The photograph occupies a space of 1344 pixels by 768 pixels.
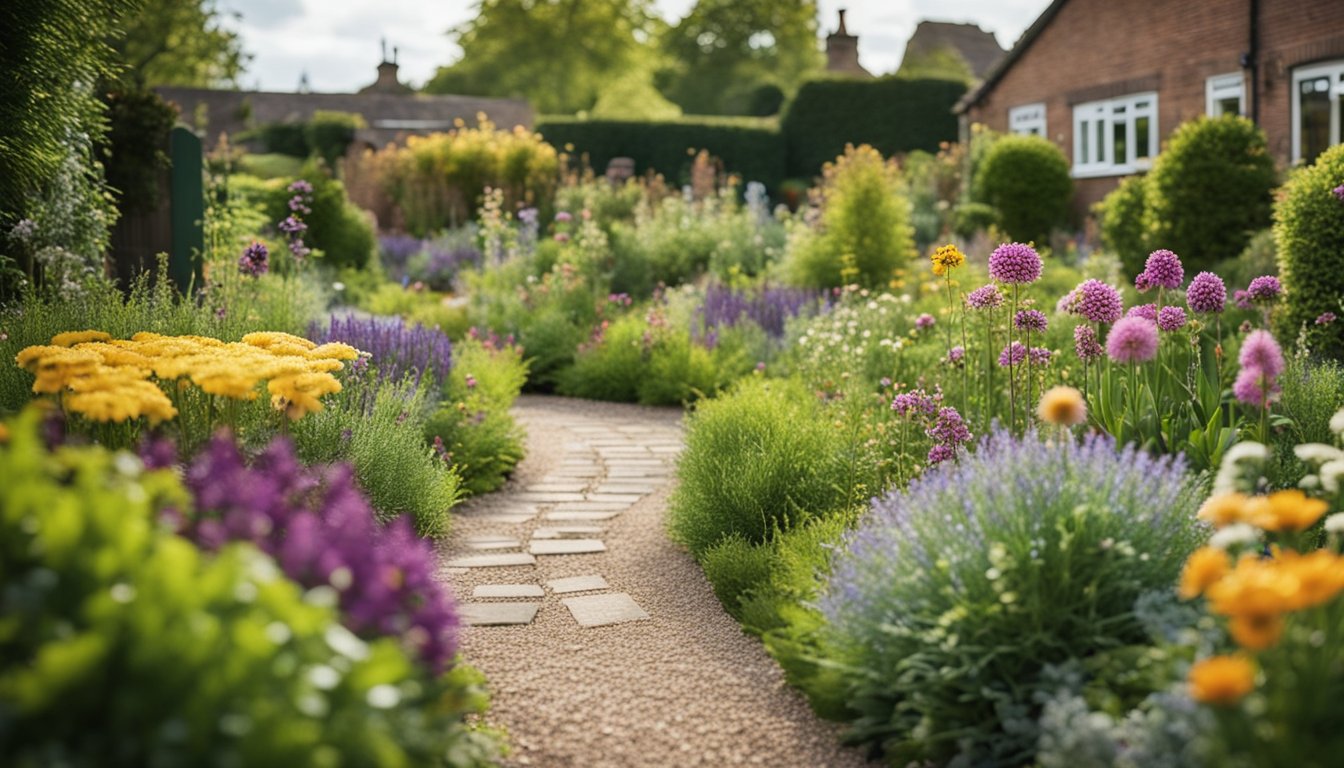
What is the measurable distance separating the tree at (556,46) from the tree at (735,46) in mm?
1880

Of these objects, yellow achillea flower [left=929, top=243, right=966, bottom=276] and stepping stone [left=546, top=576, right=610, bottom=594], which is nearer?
yellow achillea flower [left=929, top=243, right=966, bottom=276]

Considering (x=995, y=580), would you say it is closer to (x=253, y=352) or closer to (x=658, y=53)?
(x=253, y=352)

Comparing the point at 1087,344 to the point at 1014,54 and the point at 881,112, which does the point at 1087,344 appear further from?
the point at 881,112

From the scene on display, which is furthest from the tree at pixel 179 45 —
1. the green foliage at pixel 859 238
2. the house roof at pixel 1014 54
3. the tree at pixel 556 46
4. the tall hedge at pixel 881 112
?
the green foliage at pixel 859 238

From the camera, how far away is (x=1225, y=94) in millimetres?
16391

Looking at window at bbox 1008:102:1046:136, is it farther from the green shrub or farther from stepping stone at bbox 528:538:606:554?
stepping stone at bbox 528:538:606:554

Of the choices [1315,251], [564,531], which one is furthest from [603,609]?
[1315,251]

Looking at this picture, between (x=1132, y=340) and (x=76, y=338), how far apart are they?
11.6ft

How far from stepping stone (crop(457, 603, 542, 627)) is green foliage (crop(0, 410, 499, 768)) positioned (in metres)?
2.51

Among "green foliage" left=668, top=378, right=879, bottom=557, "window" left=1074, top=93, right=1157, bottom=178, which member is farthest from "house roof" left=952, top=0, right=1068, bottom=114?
"green foliage" left=668, top=378, right=879, bottom=557

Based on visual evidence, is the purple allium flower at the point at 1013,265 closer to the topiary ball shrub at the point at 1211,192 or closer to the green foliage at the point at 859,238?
the green foliage at the point at 859,238

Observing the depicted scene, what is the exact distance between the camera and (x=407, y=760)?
6.64 ft

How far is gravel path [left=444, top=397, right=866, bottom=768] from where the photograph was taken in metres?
3.43

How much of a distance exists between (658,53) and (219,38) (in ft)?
62.0
